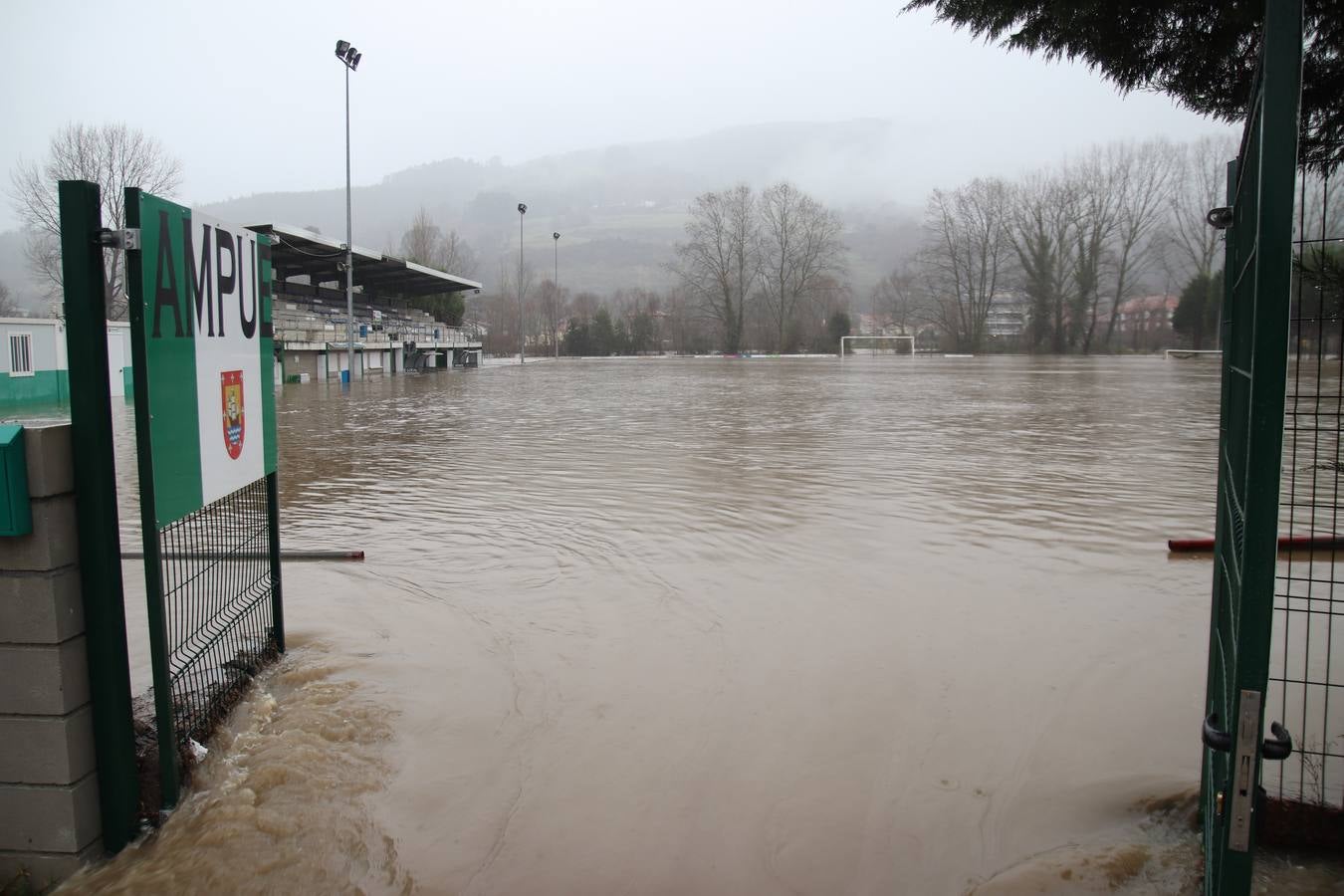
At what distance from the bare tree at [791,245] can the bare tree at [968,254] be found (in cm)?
937

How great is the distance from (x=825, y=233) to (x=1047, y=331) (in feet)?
82.1

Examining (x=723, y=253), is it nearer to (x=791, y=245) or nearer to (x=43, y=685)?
(x=791, y=245)

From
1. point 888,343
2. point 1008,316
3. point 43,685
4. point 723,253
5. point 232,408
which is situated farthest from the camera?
point 723,253

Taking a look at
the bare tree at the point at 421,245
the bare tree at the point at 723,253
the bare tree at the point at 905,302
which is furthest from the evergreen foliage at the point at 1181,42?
the bare tree at the point at 905,302

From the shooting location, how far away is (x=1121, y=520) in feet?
27.2

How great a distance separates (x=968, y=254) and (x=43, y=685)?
8616cm

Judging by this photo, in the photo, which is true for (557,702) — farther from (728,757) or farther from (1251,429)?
Answer: (1251,429)

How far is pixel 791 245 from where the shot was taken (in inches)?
3580

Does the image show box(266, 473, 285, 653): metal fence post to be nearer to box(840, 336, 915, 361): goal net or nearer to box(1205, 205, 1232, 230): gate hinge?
box(1205, 205, 1232, 230): gate hinge

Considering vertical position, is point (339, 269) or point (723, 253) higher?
point (723, 253)

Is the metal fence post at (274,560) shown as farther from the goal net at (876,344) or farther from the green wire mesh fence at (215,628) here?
the goal net at (876,344)

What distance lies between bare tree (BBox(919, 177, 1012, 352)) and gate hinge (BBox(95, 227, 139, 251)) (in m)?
80.8

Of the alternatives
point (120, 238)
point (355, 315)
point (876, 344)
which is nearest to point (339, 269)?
point (355, 315)

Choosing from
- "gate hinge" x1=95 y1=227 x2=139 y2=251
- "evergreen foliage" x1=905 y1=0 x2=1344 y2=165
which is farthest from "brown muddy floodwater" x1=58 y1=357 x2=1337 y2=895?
"evergreen foliage" x1=905 y1=0 x2=1344 y2=165
